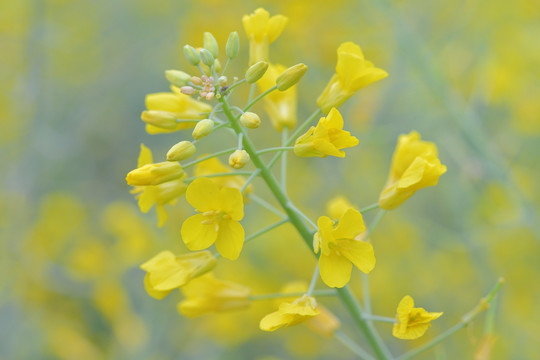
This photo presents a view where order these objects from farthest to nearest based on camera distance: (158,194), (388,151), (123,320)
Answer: (388,151), (123,320), (158,194)

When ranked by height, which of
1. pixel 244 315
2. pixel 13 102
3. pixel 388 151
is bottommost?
pixel 244 315

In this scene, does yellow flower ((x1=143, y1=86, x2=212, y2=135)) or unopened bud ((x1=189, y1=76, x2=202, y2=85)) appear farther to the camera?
yellow flower ((x1=143, y1=86, x2=212, y2=135))

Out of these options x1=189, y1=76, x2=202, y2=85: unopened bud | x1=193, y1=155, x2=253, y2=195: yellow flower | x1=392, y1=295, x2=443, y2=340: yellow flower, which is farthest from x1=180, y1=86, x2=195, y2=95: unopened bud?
x1=392, y1=295, x2=443, y2=340: yellow flower

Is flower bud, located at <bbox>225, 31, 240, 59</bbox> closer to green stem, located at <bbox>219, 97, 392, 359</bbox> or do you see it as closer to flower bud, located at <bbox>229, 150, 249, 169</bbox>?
green stem, located at <bbox>219, 97, 392, 359</bbox>

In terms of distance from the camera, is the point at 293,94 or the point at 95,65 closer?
the point at 293,94

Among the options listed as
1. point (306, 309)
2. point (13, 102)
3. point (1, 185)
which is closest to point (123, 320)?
point (1, 185)

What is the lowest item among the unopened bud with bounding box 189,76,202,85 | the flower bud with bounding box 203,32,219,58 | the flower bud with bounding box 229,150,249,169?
the flower bud with bounding box 229,150,249,169

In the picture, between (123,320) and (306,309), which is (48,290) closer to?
(123,320)
